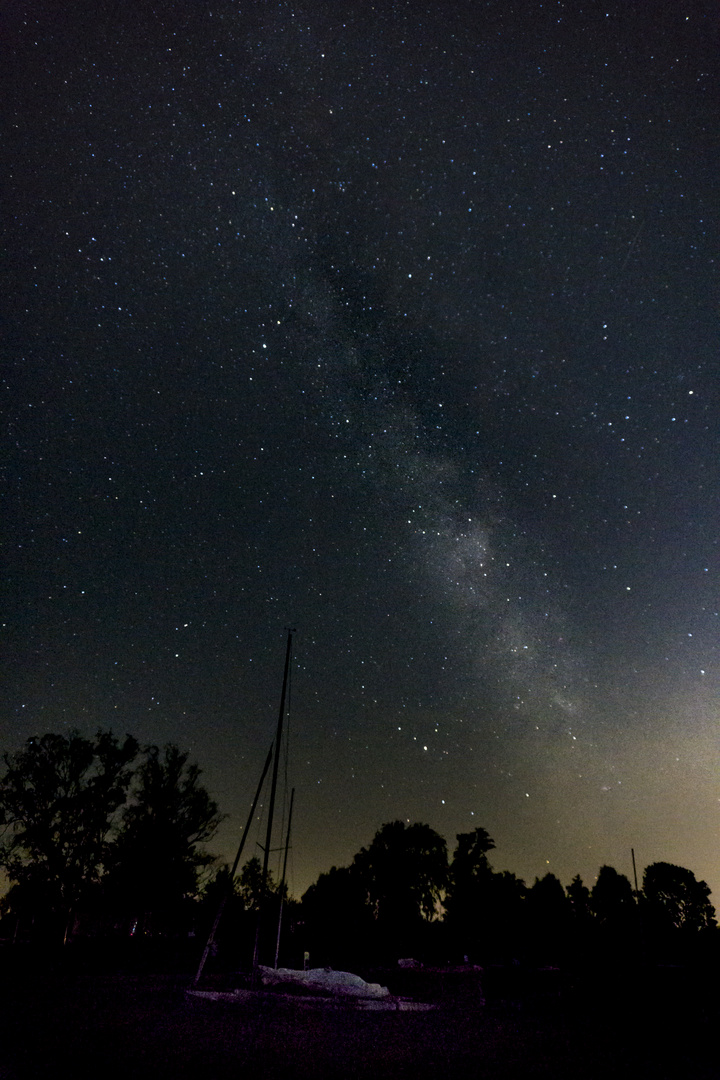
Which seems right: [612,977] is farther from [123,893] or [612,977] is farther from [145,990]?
[123,893]

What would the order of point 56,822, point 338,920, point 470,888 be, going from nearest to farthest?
point 56,822 → point 338,920 → point 470,888

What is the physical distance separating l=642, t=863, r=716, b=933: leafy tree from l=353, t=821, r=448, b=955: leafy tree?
2572 centimetres

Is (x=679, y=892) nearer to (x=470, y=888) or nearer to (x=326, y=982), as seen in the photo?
(x=470, y=888)

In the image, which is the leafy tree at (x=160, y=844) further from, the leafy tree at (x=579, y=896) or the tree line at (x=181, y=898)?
→ the leafy tree at (x=579, y=896)

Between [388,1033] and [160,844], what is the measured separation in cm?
2913

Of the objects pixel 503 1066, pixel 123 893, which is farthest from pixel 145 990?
pixel 123 893

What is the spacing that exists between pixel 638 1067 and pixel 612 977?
7.82m

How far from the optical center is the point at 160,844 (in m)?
38.3

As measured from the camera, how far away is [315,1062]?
399 inches

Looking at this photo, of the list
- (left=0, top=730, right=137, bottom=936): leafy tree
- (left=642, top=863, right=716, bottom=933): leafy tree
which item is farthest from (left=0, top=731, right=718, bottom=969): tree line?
(left=642, top=863, right=716, bottom=933): leafy tree

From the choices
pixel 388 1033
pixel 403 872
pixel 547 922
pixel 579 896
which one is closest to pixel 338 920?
pixel 403 872

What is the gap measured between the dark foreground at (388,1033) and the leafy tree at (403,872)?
39.5 meters

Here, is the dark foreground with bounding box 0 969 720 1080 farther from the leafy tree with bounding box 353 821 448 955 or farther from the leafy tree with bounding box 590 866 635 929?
the leafy tree with bounding box 590 866 635 929

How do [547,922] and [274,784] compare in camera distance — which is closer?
[274,784]
